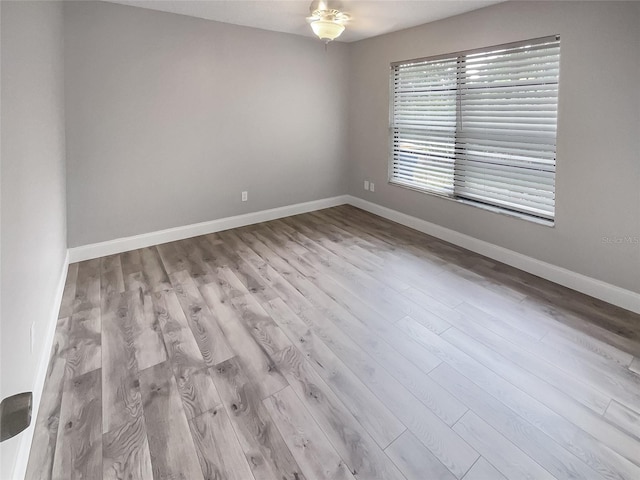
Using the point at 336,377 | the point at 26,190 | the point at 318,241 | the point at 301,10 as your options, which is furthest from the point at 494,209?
the point at 26,190

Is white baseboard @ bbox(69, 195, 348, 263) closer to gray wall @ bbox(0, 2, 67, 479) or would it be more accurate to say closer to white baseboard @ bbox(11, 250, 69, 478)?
white baseboard @ bbox(11, 250, 69, 478)

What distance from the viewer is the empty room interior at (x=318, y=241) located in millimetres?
1542

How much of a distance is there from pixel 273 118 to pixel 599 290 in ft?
12.5

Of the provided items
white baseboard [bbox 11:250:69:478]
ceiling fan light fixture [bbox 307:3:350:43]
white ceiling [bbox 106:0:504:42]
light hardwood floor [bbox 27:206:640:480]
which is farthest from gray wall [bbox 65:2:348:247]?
ceiling fan light fixture [bbox 307:3:350:43]

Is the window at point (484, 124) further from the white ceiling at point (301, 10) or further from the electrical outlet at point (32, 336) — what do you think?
the electrical outlet at point (32, 336)

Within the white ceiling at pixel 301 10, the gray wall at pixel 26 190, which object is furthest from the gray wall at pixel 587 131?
the gray wall at pixel 26 190

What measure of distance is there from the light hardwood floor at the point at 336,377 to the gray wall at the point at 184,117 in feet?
2.93

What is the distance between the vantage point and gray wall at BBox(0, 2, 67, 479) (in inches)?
55.2

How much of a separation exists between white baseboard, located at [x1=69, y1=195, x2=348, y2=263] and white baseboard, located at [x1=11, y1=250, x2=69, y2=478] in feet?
1.89

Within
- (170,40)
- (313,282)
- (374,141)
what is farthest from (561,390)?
(170,40)

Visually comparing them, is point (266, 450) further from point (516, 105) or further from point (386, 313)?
point (516, 105)

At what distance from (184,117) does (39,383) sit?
9.50 ft

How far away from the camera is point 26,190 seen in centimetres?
175

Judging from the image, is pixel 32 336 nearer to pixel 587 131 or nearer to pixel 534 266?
pixel 534 266
